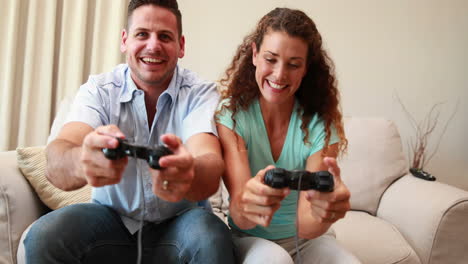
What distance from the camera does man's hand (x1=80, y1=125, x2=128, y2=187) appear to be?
0.79 metres

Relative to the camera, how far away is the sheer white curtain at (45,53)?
2029 mm

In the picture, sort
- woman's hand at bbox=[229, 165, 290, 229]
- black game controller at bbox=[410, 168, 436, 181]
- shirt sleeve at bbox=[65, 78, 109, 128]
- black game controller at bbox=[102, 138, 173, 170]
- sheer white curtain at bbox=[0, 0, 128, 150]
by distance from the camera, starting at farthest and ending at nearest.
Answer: sheer white curtain at bbox=[0, 0, 128, 150]
black game controller at bbox=[410, 168, 436, 181]
shirt sleeve at bbox=[65, 78, 109, 128]
woman's hand at bbox=[229, 165, 290, 229]
black game controller at bbox=[102, 138, 173, 170]

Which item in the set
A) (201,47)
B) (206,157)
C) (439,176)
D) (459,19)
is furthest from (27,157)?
(459,19)

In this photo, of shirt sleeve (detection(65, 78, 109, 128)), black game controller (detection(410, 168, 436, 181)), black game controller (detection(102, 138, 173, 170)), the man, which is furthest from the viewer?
black game controller (detection(410, 168, 436, 181))

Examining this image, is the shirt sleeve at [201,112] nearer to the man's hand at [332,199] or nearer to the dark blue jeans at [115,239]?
the dark blue jeans at [115,239]

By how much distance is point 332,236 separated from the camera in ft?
4.26

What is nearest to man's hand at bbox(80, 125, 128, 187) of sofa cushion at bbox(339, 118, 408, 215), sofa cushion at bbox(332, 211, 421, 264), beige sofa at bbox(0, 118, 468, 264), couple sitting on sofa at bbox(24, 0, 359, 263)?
couple sitting on sofa at bbox(24, 0, 359, 263)

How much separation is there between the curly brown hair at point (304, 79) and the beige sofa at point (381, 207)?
0.55m

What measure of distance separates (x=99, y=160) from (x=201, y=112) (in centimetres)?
43

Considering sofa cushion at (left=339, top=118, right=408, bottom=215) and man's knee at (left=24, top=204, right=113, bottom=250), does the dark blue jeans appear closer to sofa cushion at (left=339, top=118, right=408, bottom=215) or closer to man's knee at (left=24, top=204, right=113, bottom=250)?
man's knee at (left=24, top=204, right=113, bottom=250)

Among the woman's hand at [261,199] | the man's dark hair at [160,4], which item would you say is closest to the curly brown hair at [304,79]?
the man's dark hair at [160,4]

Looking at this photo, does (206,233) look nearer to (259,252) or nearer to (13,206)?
(259,252)

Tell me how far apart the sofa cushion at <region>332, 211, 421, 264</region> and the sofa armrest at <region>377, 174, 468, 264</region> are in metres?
0.05

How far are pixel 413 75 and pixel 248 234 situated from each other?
1710mm
